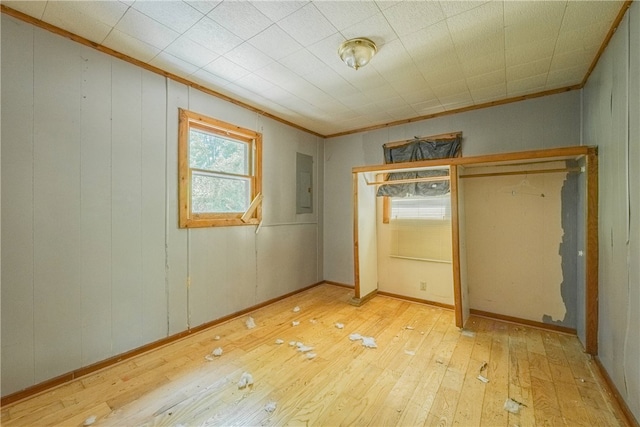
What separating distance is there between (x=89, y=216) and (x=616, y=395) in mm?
4008

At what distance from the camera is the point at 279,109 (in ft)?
11.5

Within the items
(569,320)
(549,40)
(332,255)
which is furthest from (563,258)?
(332,255)

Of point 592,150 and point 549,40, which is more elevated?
point 549,40

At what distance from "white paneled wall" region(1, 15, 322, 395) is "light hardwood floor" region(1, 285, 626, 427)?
12.7 inches

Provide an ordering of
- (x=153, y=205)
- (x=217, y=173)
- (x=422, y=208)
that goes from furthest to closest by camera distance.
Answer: (x=422, y=208) → (x=217, y=173) → (x=153, y=205)

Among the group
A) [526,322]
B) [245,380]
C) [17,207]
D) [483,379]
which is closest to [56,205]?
[17,207]

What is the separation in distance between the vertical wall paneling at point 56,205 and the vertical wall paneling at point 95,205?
0.13 feet

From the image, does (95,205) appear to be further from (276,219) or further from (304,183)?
(304,183)

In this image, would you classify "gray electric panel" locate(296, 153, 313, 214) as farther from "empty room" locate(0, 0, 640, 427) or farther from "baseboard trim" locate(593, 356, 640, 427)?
"baseboard trim" locate(593, 356, 640, 427)

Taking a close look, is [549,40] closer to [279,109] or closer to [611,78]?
[611,78]

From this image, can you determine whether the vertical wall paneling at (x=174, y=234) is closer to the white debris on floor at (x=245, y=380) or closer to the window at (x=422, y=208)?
the white debris on floor at (x=245, y=380)

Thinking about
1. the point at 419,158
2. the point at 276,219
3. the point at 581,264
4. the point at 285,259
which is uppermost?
the point at 419,158

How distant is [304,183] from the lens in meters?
4.29

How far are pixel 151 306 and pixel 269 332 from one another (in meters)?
1.17
